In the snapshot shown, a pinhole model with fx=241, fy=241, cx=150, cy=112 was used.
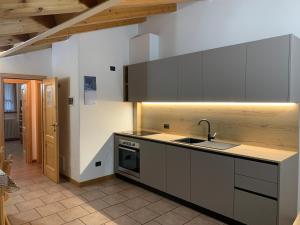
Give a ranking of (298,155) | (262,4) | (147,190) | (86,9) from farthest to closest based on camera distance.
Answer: (147,190)
(262,4)
(298,155)
(86,9)

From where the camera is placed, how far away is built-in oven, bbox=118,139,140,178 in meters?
4.02

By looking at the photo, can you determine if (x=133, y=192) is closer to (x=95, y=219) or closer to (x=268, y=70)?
(x=95, y=219)

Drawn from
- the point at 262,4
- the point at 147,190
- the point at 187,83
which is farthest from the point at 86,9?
the point at 147,190

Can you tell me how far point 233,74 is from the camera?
2975 mm

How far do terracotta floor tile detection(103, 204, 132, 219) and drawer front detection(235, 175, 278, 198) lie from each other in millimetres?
1501

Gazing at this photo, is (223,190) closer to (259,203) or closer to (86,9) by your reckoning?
(259,203)

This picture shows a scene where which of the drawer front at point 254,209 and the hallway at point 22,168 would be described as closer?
the drawer front at point 254,209

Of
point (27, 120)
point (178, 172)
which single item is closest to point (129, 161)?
point (178, 172)

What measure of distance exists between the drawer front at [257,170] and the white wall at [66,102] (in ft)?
8.64

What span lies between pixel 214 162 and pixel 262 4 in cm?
209

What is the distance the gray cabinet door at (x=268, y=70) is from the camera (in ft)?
8.36

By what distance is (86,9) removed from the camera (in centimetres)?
179

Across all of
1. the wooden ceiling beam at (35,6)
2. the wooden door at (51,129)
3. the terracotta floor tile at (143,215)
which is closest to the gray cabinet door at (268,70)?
the terracotta floor tile at (143,215)

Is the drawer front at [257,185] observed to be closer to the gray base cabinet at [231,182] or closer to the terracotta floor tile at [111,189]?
the gray base cabinet at [231,182]
